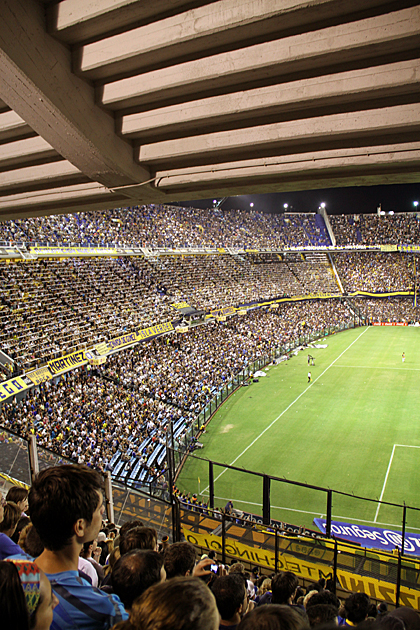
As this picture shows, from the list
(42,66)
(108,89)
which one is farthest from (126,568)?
(108,89)

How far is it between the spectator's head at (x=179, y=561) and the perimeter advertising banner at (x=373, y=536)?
34.3ft

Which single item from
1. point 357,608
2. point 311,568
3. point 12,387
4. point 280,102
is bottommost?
point 311,568

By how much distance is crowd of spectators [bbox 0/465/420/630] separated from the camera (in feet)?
4.43

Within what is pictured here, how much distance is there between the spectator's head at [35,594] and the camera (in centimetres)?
150

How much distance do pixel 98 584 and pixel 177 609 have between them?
240 cm

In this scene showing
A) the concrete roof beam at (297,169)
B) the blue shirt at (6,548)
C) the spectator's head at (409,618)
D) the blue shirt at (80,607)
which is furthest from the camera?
the concrete roof beam at (297,169)

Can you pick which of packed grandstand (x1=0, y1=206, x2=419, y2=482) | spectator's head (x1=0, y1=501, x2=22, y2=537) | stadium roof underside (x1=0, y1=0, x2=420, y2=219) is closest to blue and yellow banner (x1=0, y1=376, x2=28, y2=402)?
packed grandstand (x1=0, y1=206, x2=419, y2=482)

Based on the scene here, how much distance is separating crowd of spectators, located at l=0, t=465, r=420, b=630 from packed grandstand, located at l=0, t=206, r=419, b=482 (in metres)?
11.6

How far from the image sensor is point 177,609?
51.9 inches

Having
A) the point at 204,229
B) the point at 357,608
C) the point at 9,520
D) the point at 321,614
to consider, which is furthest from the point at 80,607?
the point at 204,229

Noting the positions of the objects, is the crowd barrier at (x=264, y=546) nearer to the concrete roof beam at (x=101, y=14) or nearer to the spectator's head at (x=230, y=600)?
the spectator's head at (x=230, y=600)

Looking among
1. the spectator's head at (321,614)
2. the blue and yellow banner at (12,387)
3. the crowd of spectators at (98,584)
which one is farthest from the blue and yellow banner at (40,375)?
the spectator's head at (321,614)

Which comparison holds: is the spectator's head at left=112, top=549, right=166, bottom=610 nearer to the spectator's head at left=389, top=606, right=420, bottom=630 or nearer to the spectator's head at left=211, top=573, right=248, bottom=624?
the spectator's head at left=211, top=573, right=248, bottom=624

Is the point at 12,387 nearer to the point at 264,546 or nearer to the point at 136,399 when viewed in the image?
the point at 136,399
